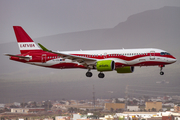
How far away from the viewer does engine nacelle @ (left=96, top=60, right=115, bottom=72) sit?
4669 centimetres

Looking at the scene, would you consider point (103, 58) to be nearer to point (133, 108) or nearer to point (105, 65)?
point (105, 65)

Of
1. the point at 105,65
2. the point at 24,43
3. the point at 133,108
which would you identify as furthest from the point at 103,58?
the point at 133,108

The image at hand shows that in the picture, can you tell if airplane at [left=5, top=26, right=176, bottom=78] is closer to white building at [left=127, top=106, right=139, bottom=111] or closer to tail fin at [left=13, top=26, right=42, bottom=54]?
tail fin at [left=13, top=26, right=42, bottom=54]

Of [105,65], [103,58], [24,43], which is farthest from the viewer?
[24,43]

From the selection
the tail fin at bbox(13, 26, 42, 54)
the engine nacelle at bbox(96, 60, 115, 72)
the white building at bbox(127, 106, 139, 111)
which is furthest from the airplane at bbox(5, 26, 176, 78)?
the white building at bbox(127, 106, 139, 111)

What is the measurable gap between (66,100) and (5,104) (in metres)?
14.2

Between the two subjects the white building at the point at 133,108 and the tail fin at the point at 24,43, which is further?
the white building at the point at 133,108

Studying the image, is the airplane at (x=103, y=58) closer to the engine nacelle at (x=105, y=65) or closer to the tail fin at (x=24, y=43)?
the engine nacelle at (x=105, y=65)

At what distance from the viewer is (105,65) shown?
46781mm

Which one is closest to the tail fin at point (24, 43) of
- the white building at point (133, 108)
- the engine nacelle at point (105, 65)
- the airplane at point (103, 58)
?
the airplane at point (103, 58)

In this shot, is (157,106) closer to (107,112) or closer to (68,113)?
(107,112)

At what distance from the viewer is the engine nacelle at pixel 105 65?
46688 millimetres

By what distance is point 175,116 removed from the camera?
2416 inches

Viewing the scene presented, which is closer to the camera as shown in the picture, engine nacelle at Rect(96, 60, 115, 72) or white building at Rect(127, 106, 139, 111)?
engine nacelle at Rect(96, 60, 115, 72)
